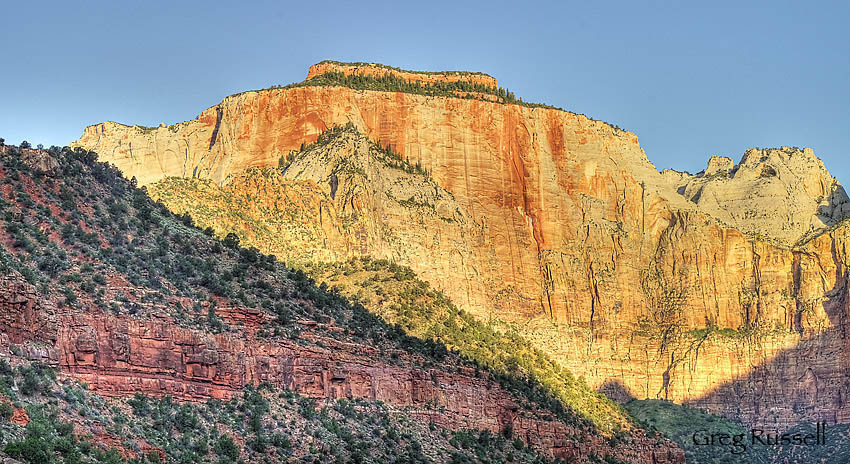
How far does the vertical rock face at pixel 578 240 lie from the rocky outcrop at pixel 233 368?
4119cm

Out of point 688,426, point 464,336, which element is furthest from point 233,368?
point 688,426

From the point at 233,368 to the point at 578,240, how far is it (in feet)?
294

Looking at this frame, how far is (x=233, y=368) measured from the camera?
5978 cm

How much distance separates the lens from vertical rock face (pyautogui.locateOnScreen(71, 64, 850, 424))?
13125 centimetres

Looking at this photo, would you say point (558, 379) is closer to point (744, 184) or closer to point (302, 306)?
point (302, 306)

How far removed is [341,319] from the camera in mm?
75938

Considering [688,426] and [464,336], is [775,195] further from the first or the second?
[464,336]

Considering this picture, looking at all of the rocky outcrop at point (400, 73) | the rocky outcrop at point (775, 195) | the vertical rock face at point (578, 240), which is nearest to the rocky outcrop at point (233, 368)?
the vertical rock face at point (578, 240)

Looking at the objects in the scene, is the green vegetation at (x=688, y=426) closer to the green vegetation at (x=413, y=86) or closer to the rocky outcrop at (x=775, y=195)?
the rocky outcrop at (x=775, y=195)

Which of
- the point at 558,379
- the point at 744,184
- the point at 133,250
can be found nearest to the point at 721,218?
the point at 744,184

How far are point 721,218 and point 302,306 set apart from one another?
307 feet

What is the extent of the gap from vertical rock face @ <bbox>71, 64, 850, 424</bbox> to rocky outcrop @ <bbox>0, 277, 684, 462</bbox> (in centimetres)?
4119

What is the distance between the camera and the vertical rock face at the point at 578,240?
131250 mm

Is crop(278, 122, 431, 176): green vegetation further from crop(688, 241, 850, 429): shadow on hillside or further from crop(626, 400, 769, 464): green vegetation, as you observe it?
crop(688, 241, 850, 429): shadow on hillside
